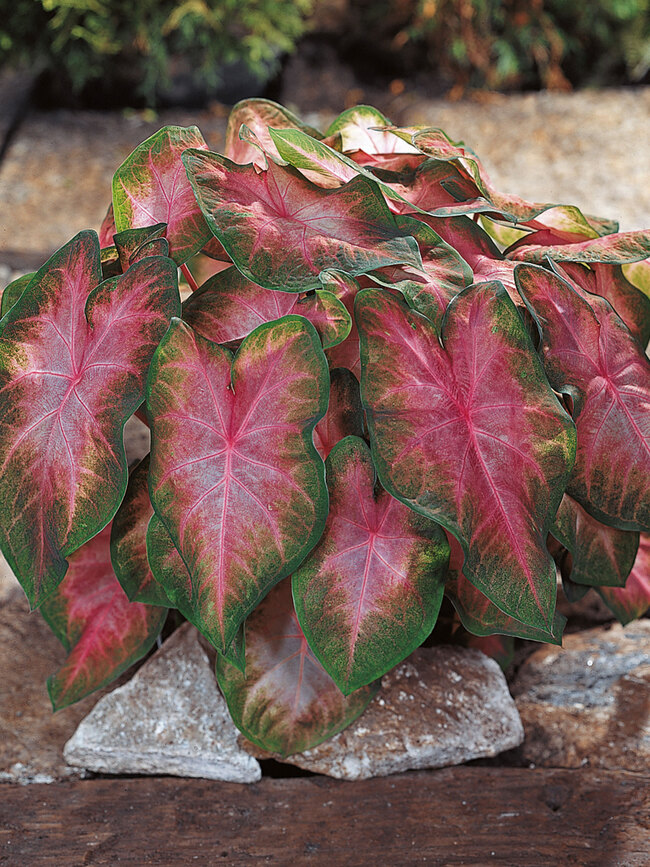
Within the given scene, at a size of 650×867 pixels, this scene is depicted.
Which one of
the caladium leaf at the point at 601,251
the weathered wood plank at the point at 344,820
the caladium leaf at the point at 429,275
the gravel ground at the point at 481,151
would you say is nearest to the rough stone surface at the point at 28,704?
the weathered wood plank at the point at 344,820

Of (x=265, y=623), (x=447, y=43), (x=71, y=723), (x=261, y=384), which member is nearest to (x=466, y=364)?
(x=261, y=384)

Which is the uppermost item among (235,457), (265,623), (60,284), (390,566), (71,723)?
(60,284)

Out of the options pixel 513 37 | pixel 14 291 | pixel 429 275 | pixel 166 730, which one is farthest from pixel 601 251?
pixel 513 37

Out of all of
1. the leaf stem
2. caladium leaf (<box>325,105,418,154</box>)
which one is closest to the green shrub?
caladium leaf (<box>325,105,418,154</box>)

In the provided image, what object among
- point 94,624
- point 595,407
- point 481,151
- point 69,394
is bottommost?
point 94,624

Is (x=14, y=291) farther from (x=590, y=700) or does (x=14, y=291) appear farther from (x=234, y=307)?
(x=590, y=700)

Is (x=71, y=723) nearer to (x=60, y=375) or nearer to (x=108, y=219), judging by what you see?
(x=60, y=375)

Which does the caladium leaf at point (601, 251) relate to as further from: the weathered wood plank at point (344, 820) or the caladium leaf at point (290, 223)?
the weathered wood plank at point (344, 820)
